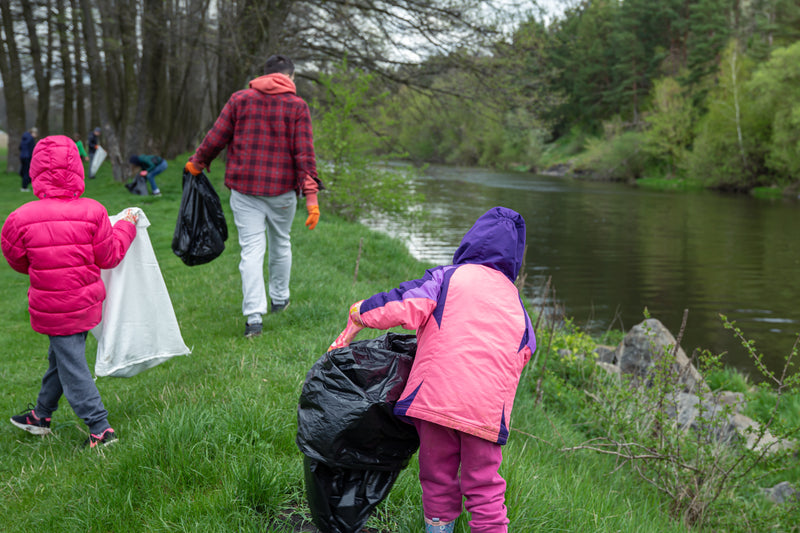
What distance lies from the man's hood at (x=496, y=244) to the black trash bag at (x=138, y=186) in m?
15.0

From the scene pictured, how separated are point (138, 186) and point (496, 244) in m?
15.2

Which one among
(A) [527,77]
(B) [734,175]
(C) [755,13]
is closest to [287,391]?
(A) [527,77]

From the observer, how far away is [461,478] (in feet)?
7.55

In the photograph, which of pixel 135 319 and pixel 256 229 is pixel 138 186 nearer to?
pixel 256 229

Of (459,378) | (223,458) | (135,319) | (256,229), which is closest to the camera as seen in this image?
(459,378)

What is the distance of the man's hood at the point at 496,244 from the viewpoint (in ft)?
8.05

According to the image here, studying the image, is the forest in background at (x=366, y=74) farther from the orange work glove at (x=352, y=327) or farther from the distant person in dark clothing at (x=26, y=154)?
the orange work glove at (x=352, y=327)

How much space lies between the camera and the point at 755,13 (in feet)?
164

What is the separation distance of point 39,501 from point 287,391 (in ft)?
4.20

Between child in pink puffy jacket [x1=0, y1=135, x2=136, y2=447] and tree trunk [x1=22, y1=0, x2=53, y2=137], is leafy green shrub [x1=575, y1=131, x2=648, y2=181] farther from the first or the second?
child in pink puffy jacket [x1=0, y1=135, x2=136, y2=447]

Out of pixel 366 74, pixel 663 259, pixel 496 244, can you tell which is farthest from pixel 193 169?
pixel 663 259

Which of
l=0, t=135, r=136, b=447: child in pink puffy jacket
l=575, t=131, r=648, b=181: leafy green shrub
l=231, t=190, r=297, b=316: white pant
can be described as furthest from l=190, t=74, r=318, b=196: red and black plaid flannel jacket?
l=575, t=131, r=648, b=181: leafy green shrub

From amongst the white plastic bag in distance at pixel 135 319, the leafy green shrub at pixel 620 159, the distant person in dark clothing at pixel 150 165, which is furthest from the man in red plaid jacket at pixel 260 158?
the leafy green shrub at pixel 620 159

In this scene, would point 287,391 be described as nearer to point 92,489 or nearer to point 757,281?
point 92,489
